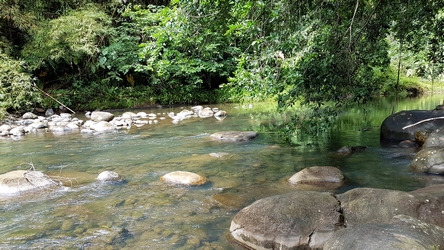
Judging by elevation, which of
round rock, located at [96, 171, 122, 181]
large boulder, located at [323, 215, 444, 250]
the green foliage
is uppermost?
the green foliage

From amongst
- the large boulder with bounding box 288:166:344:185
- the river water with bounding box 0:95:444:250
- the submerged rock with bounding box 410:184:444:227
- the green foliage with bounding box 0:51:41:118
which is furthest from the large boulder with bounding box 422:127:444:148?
the green foliage with bounding box 0:51:41:118

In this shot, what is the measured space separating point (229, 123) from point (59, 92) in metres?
9.37

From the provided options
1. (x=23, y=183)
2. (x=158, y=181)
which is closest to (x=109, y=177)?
(x=158, y=181)

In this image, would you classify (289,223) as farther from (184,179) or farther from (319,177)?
(184,179)

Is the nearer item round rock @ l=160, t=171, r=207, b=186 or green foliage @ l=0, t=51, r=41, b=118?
round rock @ l=160, t=171, r=207, b=186

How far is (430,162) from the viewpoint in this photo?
5.54 metres

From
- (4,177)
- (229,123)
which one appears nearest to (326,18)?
(4,177)

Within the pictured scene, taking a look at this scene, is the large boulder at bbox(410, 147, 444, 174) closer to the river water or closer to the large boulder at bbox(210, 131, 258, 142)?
the river water

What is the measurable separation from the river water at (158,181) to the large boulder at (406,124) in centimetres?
35

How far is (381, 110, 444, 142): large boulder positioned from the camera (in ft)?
25.8

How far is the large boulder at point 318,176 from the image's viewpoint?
523 cm

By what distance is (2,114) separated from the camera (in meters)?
12.7

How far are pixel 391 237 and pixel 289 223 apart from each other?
42.9 inches

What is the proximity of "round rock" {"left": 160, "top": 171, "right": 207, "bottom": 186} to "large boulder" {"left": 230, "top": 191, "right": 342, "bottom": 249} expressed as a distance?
6.00ft
